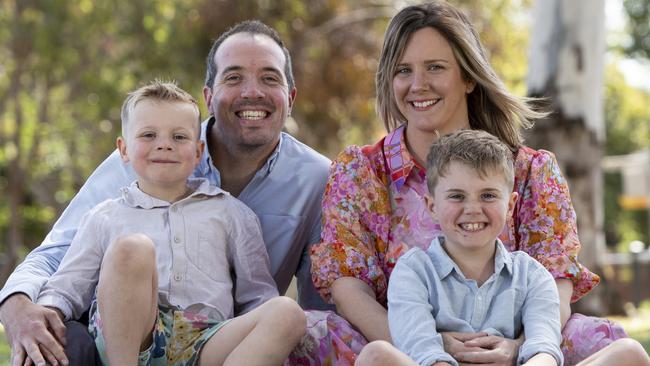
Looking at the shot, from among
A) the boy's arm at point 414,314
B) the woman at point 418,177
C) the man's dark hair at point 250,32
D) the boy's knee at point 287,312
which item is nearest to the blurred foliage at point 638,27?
the man's dark hair at point 250,32

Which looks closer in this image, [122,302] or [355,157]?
[122,302]

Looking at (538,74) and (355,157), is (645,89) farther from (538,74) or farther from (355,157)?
(355,157)

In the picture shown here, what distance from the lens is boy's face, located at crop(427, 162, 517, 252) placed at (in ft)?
11.8

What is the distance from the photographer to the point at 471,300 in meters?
3.63

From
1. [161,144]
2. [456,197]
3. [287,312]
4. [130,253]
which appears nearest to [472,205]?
[456,197]

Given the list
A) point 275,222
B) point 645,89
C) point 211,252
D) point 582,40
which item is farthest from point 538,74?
point 645,89

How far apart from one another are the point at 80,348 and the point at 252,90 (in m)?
1.50

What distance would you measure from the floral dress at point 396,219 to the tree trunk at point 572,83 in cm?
615

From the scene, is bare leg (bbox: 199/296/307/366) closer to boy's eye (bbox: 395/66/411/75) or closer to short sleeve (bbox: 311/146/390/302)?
short sleeve (bbox: 311/146/390/302)

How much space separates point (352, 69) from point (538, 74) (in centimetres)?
690

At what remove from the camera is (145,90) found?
419 cm

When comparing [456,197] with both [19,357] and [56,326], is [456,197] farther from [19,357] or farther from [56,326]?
[19,357]

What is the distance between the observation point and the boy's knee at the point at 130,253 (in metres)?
3.53

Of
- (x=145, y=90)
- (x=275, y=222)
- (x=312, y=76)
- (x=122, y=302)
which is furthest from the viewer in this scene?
(x=312, y=76)
